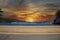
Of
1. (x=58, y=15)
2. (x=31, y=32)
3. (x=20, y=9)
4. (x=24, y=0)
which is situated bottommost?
(x=31, y=32)

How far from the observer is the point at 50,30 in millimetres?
1920

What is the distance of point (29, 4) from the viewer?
198cm

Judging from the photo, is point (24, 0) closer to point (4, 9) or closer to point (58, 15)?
point (4, 9)

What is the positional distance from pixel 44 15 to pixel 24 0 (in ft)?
1.31

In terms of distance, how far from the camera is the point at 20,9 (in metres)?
1.99

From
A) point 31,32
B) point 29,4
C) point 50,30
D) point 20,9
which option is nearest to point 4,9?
point 20,9

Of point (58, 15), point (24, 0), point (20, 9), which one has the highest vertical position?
point (24, 0)

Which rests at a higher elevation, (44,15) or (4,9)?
(4,9)

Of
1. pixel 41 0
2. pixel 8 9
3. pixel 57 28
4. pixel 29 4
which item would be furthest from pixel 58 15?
pixel 8 9

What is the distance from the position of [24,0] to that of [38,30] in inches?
20.7

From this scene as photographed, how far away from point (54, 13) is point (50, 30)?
11.1 inches

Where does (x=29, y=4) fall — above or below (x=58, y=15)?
above

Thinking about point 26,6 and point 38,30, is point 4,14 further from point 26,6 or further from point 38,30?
point 38,30

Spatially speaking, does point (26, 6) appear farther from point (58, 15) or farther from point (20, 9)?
point (58, 15)
